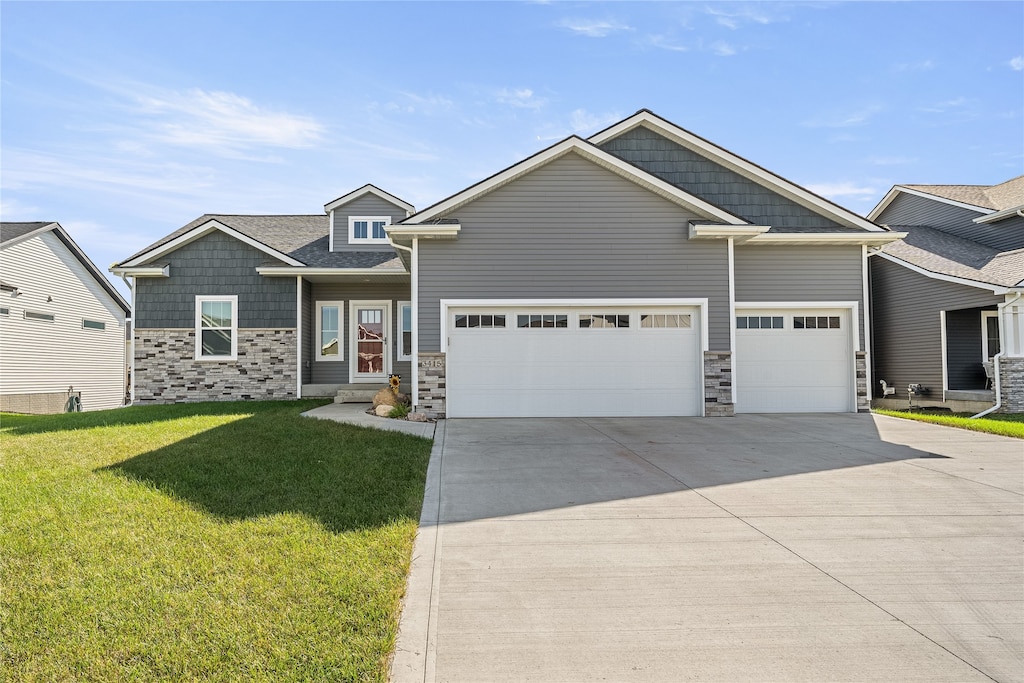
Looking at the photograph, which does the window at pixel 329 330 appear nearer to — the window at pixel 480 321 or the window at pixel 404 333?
the window at pixel 404 333

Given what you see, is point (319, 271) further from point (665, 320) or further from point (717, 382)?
point (717, 382)

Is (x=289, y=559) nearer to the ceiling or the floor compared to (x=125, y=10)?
nearer to the floor

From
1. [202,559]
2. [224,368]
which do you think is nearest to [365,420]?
[224,368]

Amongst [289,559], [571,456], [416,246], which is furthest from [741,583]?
[416,246]

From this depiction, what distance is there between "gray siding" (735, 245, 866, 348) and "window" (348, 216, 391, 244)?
10046 mm

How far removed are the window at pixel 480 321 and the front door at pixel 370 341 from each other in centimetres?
558

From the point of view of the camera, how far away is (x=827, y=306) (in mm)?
13766

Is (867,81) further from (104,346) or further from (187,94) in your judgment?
(104,346)

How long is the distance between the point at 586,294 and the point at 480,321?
7.17 feet

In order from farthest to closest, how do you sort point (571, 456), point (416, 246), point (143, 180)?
1. point (143, 180)
2. point (416, 246)
3. point (571, 456)

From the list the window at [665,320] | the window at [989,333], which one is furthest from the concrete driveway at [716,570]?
the window at [989,333]

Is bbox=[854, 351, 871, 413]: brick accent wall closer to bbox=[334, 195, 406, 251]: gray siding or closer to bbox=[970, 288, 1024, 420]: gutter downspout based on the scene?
bbox=[970, 288, 1024, 420]: gutter downspout

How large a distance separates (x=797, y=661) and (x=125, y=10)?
10.9 metres

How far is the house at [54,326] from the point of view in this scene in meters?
19.5
